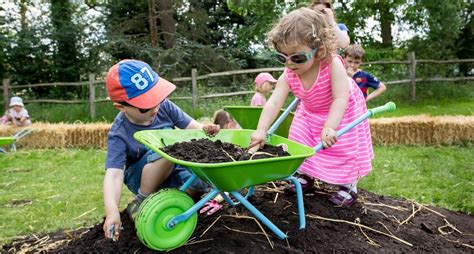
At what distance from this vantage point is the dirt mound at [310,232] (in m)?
2.73

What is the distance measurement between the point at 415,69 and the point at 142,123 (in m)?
13.6

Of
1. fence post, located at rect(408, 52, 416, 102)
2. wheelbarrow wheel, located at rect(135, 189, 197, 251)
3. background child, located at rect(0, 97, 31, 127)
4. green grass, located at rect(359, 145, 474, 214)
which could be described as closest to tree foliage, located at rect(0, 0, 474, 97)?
fence post, located at rect(408, 52, 416, 102)

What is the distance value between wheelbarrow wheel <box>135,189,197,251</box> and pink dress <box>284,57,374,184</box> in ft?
3.74

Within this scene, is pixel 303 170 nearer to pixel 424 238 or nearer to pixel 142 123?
pixel 424 238

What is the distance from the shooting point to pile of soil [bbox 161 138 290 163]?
248cm

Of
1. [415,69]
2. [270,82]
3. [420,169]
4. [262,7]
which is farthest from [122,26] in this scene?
[420,169]

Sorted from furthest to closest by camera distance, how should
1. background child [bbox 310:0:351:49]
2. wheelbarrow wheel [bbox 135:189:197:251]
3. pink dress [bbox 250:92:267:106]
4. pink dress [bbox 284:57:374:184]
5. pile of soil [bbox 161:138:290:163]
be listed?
pink dress [bbox 250:92:267:106], background child [bbox 310:0:351:49], pink dress [bbox 284:57:374:184], pile of soil [bbox 161:138:290:163], wheelbarrow wheel [bbox 135:189:197:251]

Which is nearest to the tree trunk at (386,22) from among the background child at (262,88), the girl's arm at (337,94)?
the background child at (262,88)

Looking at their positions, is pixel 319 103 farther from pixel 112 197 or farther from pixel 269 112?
pixel 112 197

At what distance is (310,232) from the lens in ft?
9.39

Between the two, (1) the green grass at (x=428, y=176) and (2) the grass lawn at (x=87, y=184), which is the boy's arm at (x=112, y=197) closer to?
(2) the grass lawn at (x=87, y=184)

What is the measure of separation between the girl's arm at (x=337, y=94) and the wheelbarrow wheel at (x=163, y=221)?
995 millimetres

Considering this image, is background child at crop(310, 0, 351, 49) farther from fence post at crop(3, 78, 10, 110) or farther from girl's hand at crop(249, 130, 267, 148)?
fence post at crop(3, 78, 10, 110)

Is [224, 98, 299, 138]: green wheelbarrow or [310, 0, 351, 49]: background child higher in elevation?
[310, 0, 351, 49]: background child
